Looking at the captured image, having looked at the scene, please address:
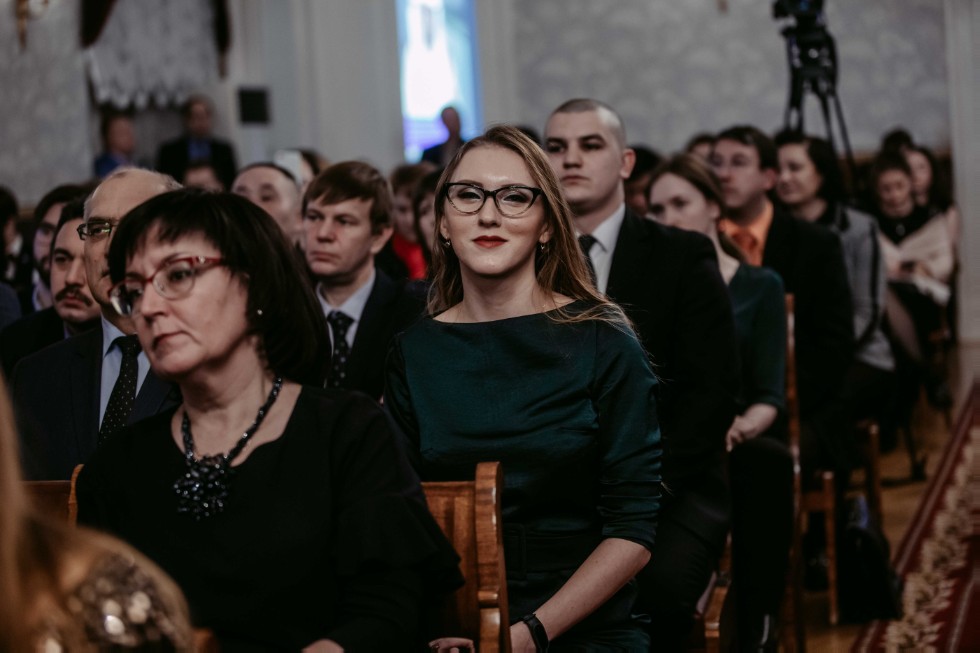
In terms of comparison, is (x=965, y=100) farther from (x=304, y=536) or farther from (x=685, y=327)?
(x=304, y=536)

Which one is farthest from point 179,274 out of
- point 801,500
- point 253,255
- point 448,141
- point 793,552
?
point 448,141

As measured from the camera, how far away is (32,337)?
3631 millimetres

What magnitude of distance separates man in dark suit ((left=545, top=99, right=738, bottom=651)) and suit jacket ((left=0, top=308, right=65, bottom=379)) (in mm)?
1463

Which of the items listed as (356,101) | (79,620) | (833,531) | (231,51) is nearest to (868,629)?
(833,531)

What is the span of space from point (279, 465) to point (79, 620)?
0.78 metres

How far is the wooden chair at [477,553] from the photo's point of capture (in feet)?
6.70

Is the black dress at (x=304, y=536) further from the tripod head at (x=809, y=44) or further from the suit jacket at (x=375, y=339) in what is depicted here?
the tripod head at (x=809, y=44)

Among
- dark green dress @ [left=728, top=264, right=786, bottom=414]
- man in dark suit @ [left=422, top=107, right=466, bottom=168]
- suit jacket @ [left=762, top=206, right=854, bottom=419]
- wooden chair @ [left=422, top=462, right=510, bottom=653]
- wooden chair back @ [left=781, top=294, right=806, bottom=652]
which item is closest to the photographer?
wooden chair @ [left=422, top=462, right=510, bottom=653]

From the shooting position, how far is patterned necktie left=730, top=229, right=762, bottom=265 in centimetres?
502

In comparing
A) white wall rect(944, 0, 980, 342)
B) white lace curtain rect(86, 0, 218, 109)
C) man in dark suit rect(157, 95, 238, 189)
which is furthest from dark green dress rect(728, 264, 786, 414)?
white wall rect(944, 0, 980, 342)

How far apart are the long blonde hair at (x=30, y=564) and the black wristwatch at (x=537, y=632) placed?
4.04 feet

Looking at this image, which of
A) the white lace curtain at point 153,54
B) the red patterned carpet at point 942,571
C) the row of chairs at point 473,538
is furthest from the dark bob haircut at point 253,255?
the white lace curtain at point 153,54

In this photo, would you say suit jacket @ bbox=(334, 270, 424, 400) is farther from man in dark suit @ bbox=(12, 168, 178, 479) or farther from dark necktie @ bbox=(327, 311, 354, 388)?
man in dark suit @ bbox=(12, 168, 178, 479)

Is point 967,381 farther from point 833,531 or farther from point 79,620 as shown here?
point 79,620
